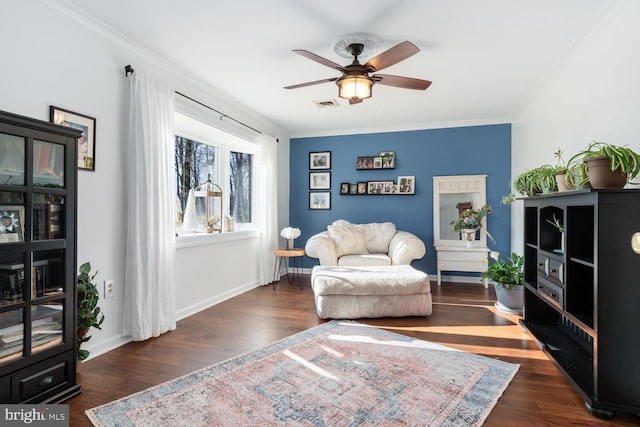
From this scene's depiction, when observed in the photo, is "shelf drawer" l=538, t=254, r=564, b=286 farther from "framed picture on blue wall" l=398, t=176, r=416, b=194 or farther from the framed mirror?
"framed picture on blue wall" l=398, t=176, r=416, b=194

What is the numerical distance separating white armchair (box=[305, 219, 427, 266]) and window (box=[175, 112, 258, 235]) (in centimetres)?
118

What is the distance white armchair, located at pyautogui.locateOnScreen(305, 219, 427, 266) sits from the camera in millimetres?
4641

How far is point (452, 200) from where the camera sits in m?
5.49

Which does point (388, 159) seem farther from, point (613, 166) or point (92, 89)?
point (92, 89)

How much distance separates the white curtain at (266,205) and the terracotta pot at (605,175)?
3991mm

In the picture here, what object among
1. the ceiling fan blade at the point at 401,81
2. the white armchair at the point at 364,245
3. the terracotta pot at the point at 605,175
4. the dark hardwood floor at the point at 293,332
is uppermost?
the ceiling fan blade at the point at 401,81

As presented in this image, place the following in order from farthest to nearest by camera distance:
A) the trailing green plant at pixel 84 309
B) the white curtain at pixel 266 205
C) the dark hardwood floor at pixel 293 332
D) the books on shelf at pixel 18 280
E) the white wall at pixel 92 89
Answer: the white curtain at pixel 266 205
the trailing green plant at pixel 84 309
the white wall at pixel 92 89
the dark hardwood floor at pixel 293 332
the books on shelf at pixel 18 280

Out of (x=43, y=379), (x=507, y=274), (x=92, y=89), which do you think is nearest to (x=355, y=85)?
(x=92, y=89)

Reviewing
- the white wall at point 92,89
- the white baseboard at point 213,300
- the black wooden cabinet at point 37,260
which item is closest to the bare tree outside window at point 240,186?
the white baseboard at point 213,300

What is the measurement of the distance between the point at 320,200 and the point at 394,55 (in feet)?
12.3

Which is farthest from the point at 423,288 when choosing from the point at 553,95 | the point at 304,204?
the point at 304,204

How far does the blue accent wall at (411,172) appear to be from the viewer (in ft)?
17.4

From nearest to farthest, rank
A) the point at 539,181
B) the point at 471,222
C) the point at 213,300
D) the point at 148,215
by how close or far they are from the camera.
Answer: the point at 539,181
the point at 148,215
the point at 213,300
the point at 471,222

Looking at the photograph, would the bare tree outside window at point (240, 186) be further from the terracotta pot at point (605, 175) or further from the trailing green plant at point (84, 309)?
the terracotta pot at point (605, 175)
